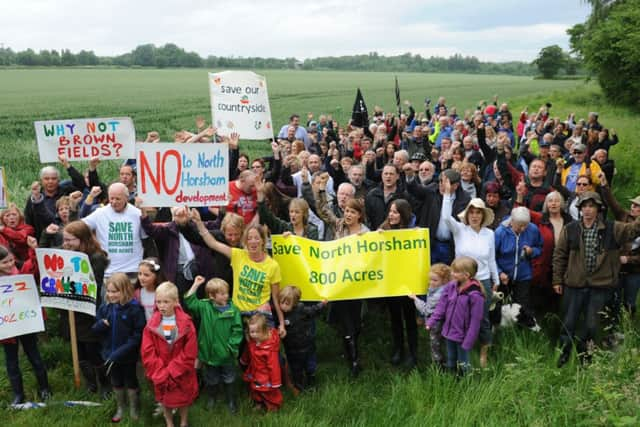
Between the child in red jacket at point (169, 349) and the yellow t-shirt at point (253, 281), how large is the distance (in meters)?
0.84

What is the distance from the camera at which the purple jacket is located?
5.73 meters

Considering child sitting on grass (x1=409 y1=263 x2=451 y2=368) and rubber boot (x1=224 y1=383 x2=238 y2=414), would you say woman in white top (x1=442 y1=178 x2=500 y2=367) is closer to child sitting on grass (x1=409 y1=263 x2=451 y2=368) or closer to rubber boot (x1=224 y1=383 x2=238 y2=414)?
child sitting on grass (x1=409 y1=263 x2=451 y2=368)

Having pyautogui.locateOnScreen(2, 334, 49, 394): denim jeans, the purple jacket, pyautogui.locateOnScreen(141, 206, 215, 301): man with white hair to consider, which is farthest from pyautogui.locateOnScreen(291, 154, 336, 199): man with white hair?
pyautogui.locateOnScreen(2, 334, 49, 394): denim jeans

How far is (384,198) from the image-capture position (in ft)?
24.7

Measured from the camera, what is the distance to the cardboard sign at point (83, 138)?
26.0ft

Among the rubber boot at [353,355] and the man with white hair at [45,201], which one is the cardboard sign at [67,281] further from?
the rubber boot at [353,355]

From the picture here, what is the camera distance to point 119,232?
6.27 metres

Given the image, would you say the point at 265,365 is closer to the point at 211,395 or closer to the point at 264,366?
the point at 264,366

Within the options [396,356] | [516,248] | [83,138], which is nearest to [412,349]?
[396,356]

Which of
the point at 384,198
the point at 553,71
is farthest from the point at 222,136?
the point at 553,71

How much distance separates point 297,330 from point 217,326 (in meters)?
0.94

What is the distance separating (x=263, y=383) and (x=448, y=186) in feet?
11.4

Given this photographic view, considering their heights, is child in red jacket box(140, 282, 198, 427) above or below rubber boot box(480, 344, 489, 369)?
above

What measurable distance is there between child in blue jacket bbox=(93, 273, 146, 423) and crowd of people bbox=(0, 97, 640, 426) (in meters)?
0.01
